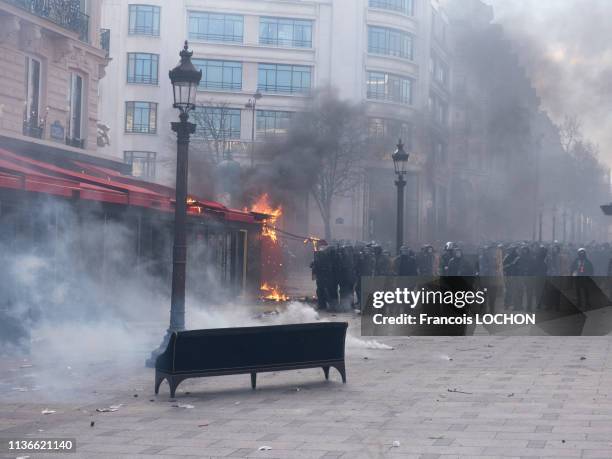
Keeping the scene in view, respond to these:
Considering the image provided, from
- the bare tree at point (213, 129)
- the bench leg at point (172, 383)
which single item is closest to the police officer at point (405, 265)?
the bench leg at point (172, 383)

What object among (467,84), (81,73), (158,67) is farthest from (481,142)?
(81,73)

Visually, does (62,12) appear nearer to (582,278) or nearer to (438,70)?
(582,278)

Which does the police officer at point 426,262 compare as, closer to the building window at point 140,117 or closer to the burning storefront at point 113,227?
the burning storefront at point 113,227

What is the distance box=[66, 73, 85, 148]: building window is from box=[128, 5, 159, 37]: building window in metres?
27.9

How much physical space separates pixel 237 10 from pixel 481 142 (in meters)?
18.6

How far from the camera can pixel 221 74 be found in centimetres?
5012

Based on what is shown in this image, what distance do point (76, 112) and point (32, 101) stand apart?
2.24 metres

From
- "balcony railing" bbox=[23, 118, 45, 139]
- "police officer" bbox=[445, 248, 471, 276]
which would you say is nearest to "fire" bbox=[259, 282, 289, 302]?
"police officer" bbox=[445, 248, 471, 276]

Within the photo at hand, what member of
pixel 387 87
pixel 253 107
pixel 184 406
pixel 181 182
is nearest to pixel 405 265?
pixel 181 182

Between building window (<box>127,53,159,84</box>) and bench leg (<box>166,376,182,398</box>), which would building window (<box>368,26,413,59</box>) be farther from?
bench leg (<box>166,376,182,398</box>)

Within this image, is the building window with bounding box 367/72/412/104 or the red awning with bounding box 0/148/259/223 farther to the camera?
the building window with bounding box 367/72/412/104

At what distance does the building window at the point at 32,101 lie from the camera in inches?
777

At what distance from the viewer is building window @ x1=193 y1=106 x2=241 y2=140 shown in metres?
47.7

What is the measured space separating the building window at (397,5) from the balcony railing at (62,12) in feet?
104
